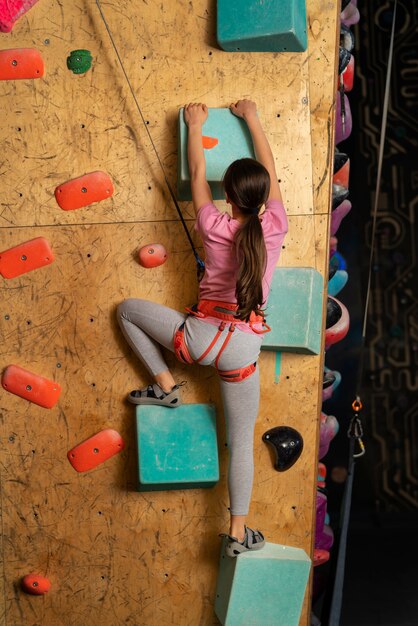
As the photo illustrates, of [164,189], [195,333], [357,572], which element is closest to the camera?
[195,333]

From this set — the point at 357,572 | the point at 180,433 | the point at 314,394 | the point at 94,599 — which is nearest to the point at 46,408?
the point at 180,433

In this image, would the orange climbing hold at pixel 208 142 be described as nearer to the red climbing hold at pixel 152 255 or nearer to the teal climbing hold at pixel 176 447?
the red climbing hold at pixel 152 255

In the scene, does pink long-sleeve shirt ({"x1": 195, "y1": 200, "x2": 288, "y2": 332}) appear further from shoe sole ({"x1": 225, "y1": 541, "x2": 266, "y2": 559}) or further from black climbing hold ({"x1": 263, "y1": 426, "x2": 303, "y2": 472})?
shoe sole ({"x1": 225, "y1": 541, "x2": 266, "y2": 559})

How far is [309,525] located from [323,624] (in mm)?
346

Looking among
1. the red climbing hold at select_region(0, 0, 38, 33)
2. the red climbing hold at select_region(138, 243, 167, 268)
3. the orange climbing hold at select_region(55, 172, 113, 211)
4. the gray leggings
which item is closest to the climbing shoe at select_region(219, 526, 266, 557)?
the gray leggings

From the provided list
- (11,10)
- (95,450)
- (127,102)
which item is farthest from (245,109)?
(95,450)

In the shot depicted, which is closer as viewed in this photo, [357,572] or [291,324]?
[291,324]

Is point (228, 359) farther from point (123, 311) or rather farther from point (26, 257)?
point (26, 257)

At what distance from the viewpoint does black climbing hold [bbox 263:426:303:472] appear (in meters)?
3.11

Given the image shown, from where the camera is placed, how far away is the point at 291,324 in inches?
119

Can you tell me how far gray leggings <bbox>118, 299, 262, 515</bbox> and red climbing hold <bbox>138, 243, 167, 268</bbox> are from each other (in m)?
0.14

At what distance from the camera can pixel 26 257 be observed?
10.1ft

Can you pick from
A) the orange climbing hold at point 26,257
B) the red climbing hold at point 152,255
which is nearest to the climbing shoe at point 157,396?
the red climbing hold at point 152,255

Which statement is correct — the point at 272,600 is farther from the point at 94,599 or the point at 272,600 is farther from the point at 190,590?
the point at 94,599
